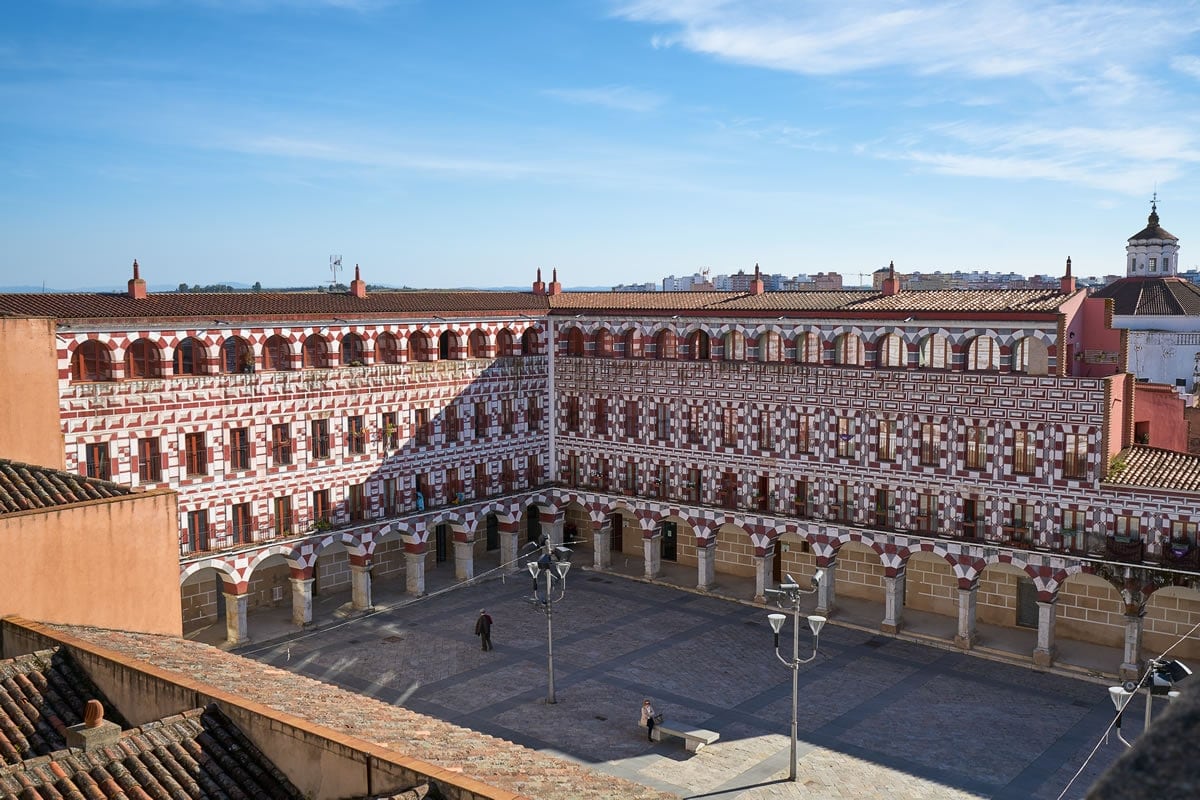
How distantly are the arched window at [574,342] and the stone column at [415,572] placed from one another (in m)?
11.5

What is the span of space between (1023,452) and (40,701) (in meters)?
30.9

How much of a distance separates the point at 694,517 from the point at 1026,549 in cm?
1333

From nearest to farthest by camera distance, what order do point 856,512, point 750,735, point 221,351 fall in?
point 750,735
point 221,351
point 856,512

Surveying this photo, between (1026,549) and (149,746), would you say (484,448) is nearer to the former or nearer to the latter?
(1026,549)

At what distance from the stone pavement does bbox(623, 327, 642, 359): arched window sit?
10459 millimetres

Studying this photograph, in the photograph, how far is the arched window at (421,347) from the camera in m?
44.0

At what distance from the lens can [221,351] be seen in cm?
3753

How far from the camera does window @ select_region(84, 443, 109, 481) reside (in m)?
34.1

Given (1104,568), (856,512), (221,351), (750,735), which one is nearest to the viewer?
(750,735)

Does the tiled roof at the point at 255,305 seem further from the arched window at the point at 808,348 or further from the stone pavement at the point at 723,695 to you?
the arched window at the point at 808,348

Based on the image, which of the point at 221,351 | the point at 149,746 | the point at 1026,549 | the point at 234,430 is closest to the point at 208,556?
the point at 234,430

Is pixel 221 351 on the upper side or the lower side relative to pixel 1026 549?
upper

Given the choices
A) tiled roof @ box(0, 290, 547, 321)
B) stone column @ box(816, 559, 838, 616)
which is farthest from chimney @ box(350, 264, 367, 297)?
stone column @ box(816, 559, 838, 616)

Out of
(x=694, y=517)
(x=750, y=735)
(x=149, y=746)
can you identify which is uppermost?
(x=149, y=746)
